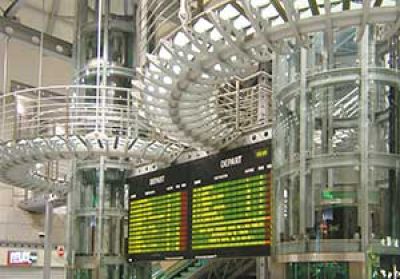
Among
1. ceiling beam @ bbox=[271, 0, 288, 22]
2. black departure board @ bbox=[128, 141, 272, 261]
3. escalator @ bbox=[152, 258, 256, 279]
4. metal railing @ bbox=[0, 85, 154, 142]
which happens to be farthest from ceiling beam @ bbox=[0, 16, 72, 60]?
ceiling beam @ bbox=[271, 0, 288, 22]

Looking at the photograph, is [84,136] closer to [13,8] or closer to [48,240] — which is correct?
[13,8]

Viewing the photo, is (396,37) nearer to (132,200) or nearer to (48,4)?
(132,200)

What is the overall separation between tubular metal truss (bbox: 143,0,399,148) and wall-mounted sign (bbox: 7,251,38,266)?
11.5 meters

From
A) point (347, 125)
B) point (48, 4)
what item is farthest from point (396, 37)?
point (48, 4)

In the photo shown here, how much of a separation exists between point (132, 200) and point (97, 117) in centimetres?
153

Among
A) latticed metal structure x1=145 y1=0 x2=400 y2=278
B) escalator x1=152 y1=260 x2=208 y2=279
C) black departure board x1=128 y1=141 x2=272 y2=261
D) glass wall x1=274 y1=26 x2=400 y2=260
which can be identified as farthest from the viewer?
escalator x1=152 y1=260 x2=208 y2=279

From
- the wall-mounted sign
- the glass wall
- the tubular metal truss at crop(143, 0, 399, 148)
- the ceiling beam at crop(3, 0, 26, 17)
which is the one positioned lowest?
the wall-mounted sign

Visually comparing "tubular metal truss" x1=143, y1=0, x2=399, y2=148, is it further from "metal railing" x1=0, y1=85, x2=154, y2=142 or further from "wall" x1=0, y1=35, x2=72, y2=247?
"wall" x1=0, y1=35, x2=72, y2=247

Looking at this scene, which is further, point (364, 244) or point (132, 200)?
point (132, 200)

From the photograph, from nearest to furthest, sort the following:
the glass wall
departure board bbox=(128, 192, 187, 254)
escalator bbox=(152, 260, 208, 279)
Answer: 1. the glass wall
2. departure board bbox=(128, 192, 187, 254)
3. escalator bbox=(152, 260, 208, 279)

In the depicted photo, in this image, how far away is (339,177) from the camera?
5594 millimetres

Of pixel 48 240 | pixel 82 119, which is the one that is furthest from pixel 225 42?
pixel 48 240

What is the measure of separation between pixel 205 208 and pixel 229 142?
0.86 m

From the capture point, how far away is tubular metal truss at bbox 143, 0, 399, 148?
458cm
